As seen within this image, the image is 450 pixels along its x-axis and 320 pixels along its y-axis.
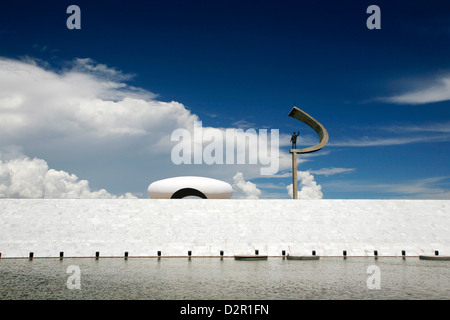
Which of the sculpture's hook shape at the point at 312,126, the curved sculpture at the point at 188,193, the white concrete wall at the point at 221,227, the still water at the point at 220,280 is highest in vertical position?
the sculpture's hook shape at the point at 312,126

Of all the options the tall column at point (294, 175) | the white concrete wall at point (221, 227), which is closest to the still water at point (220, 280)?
the white concrete wall at point (221, 227)

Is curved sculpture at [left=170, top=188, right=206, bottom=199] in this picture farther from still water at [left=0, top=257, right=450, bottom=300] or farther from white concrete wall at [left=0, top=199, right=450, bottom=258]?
still water at [left=0, top=257, right=450, bottom=300]

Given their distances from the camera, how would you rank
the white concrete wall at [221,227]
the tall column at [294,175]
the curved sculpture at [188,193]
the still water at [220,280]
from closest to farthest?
the still water at [220,280]
the white concrete wall at [221,227]
the tall column at [294,175]
the curved sculpture at [188,193]

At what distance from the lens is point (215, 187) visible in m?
32.2

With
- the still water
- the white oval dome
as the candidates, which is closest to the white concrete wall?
the still water

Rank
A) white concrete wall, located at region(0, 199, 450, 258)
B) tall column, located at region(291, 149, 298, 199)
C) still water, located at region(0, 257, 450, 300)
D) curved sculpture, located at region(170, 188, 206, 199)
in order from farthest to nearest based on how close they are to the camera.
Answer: curved sculpture, located at region(170, 188, 206, 199) → tall column, located at region(291, 149, 298, 199) → white concrete wall, located at region(0, 199, 450, 258) → still water, located at region(0, 257, 450, 300)

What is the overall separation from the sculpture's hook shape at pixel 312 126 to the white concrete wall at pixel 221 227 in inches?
218

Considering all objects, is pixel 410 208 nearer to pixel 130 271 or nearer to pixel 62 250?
pixel 130 271

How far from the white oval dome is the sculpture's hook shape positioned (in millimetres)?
7092

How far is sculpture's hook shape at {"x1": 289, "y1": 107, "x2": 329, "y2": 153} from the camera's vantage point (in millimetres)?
31694

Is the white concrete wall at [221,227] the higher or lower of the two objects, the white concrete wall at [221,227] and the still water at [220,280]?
the higher

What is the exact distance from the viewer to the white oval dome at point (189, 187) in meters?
31.8

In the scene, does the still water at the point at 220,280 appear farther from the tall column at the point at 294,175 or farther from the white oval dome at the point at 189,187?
the white oval dome at the point at 189,187
